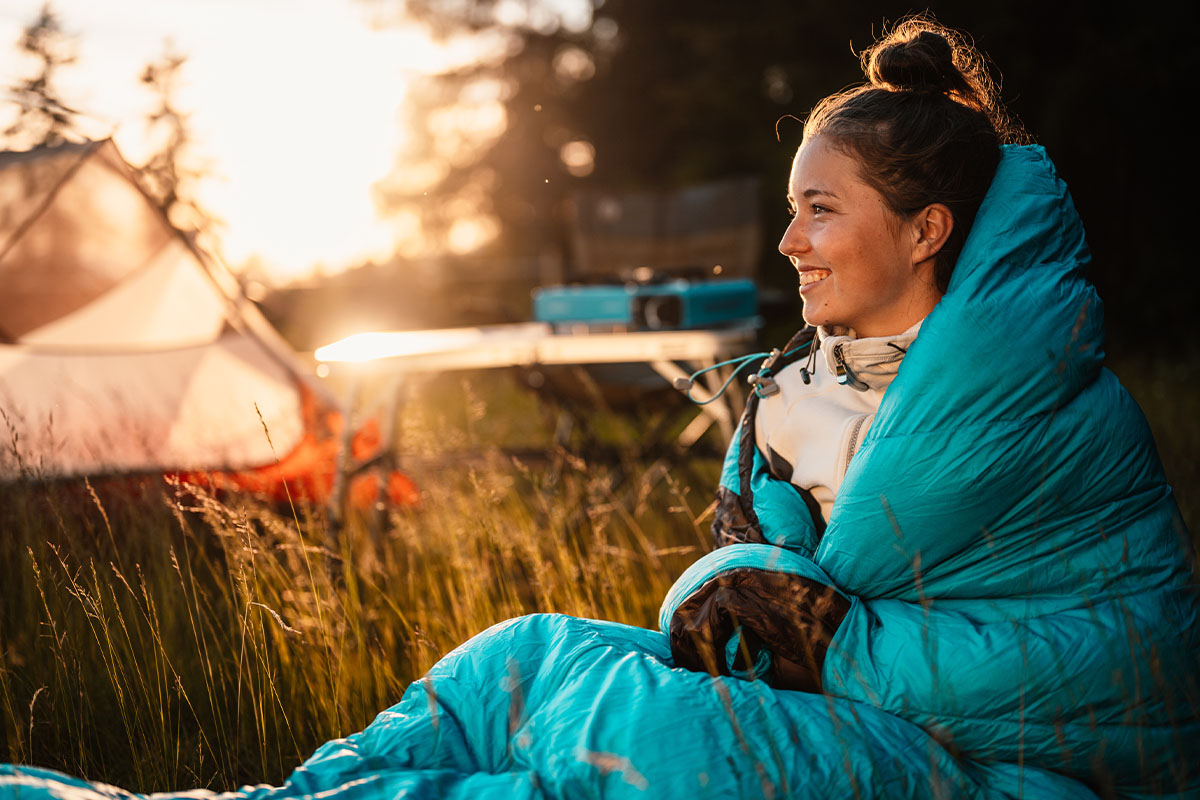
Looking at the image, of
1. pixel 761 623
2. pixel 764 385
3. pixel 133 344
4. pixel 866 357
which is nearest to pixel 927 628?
pixel 761 623

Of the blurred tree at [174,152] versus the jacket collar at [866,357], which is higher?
the blurred tree at [174,152]

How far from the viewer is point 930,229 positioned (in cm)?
133

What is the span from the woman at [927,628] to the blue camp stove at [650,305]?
1.41 m

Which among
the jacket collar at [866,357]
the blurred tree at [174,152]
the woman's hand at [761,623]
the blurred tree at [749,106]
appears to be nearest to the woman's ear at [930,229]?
the jacket collar at [866,357]

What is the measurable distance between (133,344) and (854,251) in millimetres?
3210

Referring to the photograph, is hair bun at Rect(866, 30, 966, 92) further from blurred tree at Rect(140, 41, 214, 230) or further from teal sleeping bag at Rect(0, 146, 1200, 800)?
blurred tree at Rect(140, 41, 214, 230)

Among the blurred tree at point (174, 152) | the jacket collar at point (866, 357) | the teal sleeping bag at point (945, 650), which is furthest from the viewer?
the blurred tree at point (174, 152)

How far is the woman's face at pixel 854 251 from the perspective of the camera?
1330 mm

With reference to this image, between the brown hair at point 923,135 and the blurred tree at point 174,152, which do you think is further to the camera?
the blurred tree at point 174,152

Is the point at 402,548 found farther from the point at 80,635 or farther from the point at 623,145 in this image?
the point at 623,145

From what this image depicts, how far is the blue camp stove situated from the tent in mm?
948

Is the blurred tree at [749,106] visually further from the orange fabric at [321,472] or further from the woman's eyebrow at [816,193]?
the woman's eyebrow at [816,193]

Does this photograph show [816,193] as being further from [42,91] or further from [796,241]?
[42,91]

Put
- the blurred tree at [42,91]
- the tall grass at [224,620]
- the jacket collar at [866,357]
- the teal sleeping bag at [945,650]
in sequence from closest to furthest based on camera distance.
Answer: the teal sleeping bag at [945,650]
the jacket collar at [866,357]
the tall grass at [224,620]
the blurred tree at [42,91]
